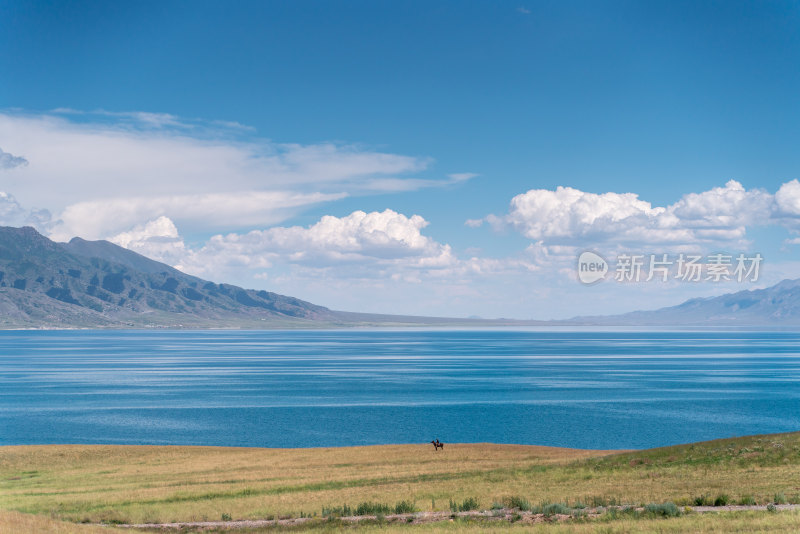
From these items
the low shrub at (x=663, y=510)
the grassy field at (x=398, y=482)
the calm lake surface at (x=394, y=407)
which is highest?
the low shrub at (x=663, y=510)

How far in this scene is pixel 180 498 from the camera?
40906mm

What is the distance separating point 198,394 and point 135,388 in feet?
61.9

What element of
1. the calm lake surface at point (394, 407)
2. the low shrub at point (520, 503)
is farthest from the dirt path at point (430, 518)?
the calm lake surface at point (394, 407)

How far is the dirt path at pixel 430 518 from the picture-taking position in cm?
2941

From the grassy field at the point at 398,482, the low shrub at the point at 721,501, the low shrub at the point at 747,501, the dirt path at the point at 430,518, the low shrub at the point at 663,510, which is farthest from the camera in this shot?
the grassy field at the point at 398,482

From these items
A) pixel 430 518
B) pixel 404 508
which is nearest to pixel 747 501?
pixel 430 518

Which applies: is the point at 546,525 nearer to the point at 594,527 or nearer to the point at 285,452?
the point at 594,527

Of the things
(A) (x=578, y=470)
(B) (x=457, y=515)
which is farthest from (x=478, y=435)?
(B) (x=457, y=515)

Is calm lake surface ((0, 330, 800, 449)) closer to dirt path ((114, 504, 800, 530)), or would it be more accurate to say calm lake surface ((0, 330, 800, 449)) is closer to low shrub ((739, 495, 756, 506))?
low shrub ((739, 495, 756, 506))

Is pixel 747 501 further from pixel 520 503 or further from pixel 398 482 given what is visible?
pixel 398 482

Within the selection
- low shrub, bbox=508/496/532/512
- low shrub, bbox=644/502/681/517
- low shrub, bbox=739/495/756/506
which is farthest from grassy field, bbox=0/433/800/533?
low shrub, bbox=644/502/681/517

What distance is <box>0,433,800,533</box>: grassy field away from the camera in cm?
3197

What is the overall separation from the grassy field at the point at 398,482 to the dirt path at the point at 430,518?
1.02 metres

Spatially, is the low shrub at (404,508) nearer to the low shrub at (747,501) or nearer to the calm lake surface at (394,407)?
the low shrub at (747,501)
